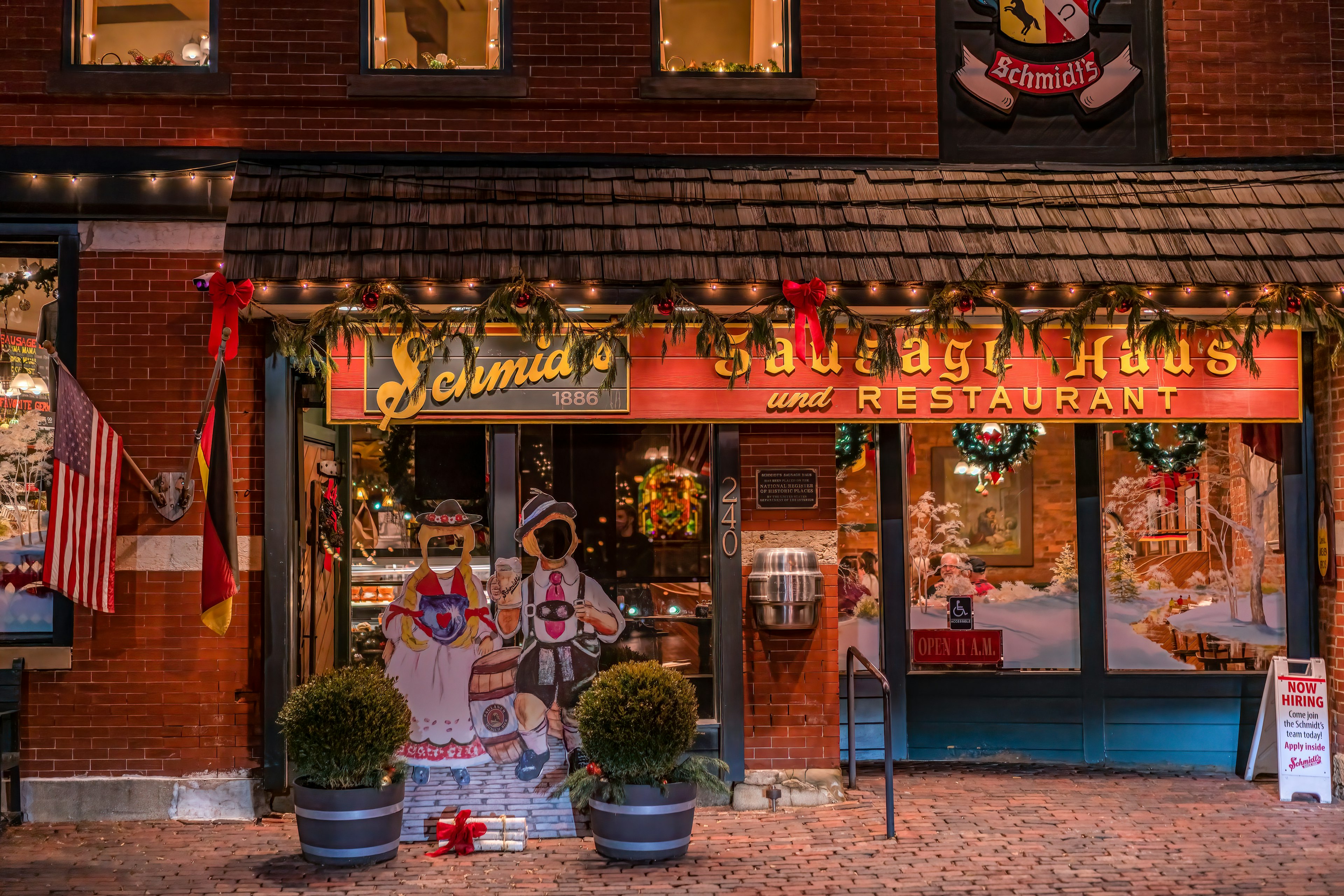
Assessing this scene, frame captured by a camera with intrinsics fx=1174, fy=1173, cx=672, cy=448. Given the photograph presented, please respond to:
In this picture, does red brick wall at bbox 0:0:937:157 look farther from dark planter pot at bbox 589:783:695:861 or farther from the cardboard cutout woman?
dark planter pot at bbox 589:783:695:861

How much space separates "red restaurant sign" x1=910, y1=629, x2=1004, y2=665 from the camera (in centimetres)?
926

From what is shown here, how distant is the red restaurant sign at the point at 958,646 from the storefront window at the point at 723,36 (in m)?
4.48

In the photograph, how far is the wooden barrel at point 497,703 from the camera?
7.73m

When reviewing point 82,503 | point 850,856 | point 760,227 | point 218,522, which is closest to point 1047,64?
point 760,227

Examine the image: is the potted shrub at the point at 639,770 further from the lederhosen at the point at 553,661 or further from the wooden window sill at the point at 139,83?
the wooden window sill at the point at 139,83

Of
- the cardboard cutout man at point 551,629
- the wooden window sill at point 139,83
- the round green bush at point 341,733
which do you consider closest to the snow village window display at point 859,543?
the cardboard cutout man at point 551,629

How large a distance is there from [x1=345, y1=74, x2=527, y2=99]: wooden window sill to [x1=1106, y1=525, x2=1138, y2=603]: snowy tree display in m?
5.61

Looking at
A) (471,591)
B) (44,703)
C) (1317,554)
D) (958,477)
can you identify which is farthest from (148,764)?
(1317,554)

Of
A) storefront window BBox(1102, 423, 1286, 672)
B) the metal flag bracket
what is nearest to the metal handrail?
storefront window BBox(1102, 423, 1286, 672)

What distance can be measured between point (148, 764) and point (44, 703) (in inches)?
30.3

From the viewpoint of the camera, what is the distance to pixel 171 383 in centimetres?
770

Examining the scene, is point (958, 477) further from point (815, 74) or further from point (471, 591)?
point (471, 591)

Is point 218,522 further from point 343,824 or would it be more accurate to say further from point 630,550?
point 630,550

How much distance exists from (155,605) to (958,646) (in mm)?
5883
